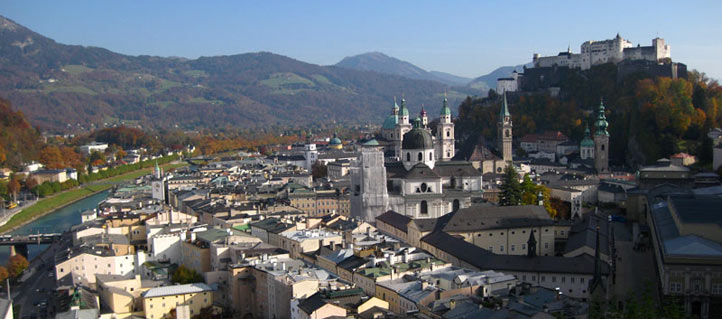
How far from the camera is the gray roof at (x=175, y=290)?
81.7 ft

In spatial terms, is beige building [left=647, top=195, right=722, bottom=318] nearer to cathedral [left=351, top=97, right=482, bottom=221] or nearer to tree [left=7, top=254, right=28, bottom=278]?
cathedral [left=351, top=97, right=482, bottom=221]

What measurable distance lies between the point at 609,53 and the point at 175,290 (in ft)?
166

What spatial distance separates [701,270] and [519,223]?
9.83 meters

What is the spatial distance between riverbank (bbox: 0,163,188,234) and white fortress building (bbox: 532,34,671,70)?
4237cm

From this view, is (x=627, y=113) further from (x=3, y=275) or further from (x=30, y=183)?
(x=30, y=183)

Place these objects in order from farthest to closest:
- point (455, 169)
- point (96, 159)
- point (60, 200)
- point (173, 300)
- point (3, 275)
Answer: point (96, 159) → point (60, 200) → point (455, 169) → point (3, 275) → point (173, 300)

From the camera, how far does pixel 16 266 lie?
34250mm

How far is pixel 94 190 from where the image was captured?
65.4 metres

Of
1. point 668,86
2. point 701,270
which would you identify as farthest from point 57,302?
point 668,86

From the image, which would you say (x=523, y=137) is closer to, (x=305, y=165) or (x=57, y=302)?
(x=305, y=165)

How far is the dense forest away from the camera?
1893 inches

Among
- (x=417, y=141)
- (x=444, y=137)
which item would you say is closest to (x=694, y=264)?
(x=417, y=141)

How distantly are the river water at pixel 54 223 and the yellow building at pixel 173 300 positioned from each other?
54.1ft

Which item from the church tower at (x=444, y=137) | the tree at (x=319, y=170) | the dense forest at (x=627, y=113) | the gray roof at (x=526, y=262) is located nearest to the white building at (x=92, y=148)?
the tree at (x=319, y=170)
